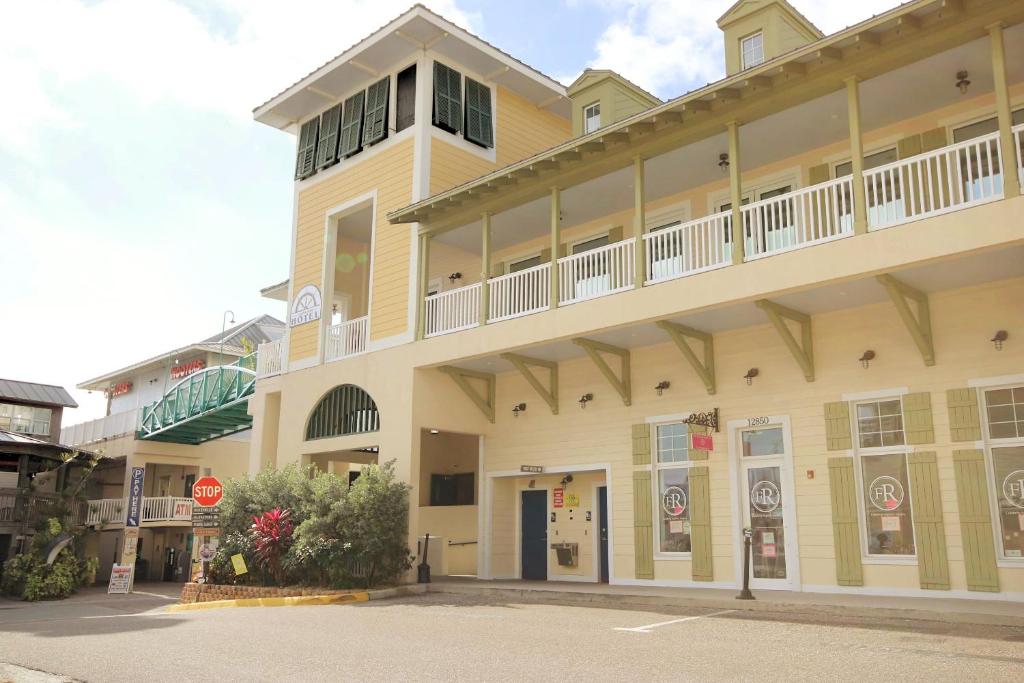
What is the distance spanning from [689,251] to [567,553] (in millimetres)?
6861

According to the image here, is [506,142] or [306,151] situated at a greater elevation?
[306,151]

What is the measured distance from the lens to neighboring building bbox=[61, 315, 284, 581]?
2708cm

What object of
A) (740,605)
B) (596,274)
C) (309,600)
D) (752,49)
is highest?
(752,49)

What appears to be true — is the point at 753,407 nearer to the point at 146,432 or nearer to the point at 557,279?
the point at 557,279

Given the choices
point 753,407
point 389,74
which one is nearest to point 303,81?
point 389,74

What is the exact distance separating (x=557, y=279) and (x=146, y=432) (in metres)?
20.7

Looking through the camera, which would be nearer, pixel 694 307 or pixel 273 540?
pixel 694 307

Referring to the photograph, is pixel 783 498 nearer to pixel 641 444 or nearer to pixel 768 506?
pixel 768 506

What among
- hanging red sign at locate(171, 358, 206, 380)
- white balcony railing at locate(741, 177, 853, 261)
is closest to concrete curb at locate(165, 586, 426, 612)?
white balcony railing at locate(741, 177, 853, 261)

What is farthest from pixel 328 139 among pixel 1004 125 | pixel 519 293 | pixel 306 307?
pixel 1004 125

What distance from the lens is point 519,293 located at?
16078mm

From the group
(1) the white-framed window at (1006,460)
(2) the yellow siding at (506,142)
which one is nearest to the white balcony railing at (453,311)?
(2) the yellow siding at (506,142)

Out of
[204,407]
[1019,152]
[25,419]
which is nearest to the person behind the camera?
[1019,152]

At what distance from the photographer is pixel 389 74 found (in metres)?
20.2
